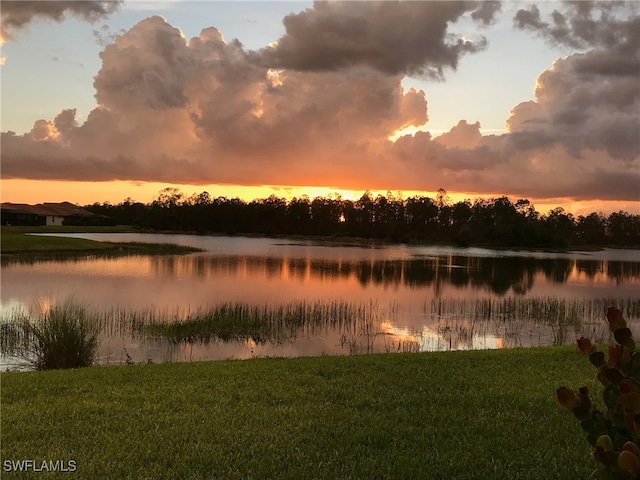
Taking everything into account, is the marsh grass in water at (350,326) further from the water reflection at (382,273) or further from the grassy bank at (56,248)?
the grassy bank at (56,248)

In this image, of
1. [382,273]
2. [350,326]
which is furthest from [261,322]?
[382,273]

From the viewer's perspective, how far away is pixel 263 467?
491 cm

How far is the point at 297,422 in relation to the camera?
6.02 metres

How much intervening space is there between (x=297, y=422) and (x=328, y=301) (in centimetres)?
1660

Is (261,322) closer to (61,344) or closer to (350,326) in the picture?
(350,326)

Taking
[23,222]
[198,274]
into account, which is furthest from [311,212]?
[198,274]

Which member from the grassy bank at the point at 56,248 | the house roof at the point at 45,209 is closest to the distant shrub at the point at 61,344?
the grassy bank at the point at 56,248

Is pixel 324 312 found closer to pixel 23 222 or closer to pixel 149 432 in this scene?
pixel 149 432

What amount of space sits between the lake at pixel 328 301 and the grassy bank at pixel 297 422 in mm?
5085

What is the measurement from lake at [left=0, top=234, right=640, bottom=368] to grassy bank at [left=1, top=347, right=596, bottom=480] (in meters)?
5.09

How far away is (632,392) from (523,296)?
2621 centimetres

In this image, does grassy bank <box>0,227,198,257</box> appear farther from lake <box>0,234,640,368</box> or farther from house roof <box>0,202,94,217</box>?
house roof <box>0,202,94,217</box>

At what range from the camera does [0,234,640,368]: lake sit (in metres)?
14.7

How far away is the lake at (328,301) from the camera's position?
14.7 metres
